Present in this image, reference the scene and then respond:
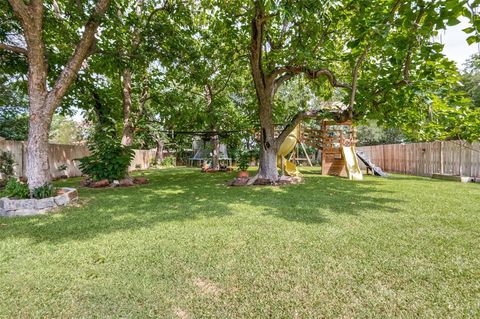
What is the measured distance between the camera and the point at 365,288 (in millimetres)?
1885

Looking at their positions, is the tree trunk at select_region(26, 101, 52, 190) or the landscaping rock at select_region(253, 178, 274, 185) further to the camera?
the landscaping rock at select_region(253, 178, 274, 185)

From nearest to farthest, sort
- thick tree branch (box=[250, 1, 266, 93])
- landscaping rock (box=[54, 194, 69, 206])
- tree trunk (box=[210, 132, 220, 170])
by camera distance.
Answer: landscaping rock (box=[54, 194, 69, 206]) → thick tree branch (box=[250, 1, 266, 93]) → tree trunk (box=[210, 132, 220, 170])

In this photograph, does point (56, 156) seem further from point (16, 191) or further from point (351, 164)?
point (351, 164)

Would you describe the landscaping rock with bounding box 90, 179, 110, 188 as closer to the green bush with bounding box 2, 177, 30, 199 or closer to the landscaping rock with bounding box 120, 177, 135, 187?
the landscaping rock with bounding box 120, 177, 135, 187

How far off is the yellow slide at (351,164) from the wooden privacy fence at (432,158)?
3174 millimetres

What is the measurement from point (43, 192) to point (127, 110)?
427 cm

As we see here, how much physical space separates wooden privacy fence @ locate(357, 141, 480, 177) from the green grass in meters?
5.98

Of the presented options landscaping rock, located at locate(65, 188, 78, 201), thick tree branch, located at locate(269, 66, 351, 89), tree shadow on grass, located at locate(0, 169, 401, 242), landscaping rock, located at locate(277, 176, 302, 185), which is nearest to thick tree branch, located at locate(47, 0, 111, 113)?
landscaping rock, located at locate(65, 188, 78, 201)

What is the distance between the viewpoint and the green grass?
1703 mm

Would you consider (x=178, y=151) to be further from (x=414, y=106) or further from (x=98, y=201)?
(x=414, y=106)

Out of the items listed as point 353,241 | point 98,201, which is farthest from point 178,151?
point 353,241

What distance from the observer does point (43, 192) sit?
4625 millimetres

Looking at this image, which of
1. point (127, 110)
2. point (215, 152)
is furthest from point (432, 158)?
point (127, 110)

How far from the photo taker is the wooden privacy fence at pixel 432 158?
8.50m
